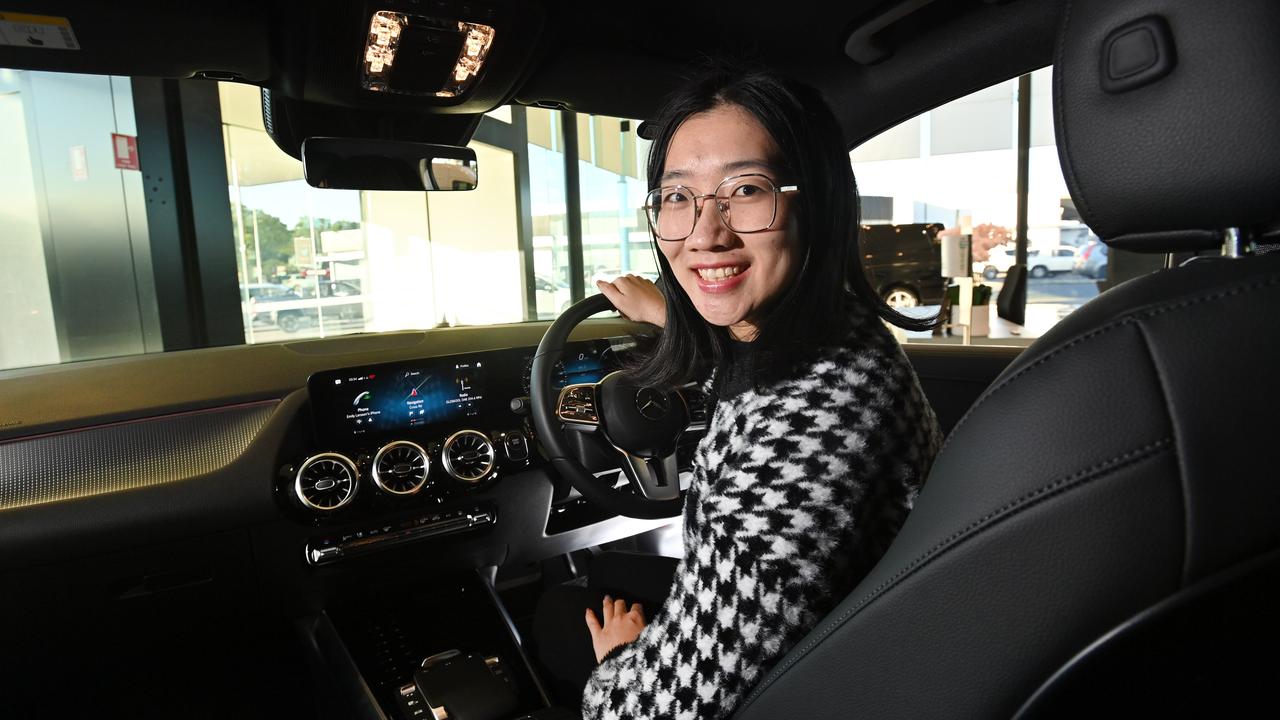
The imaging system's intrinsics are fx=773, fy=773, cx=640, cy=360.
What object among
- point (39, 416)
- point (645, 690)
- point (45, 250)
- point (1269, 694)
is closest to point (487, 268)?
point (45, 250)

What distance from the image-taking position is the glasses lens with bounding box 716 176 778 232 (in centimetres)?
99

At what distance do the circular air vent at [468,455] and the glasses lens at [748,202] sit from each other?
0.95 m

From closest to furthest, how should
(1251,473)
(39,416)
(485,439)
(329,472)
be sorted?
(1251,473) → (39,416) → (329,472) → (485,439)

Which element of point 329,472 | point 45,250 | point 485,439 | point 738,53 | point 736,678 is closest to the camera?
point 736,678

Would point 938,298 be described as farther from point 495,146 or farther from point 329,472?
point 329,472

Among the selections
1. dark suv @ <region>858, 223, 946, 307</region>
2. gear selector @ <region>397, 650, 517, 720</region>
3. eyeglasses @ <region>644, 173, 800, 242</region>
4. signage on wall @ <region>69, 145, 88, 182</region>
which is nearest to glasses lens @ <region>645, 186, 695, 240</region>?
eyeglasses @ <region>644, 173, 800, 242</region>

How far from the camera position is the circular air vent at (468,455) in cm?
171

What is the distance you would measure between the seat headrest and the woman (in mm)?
314

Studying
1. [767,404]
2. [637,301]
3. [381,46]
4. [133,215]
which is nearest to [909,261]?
[133,215]

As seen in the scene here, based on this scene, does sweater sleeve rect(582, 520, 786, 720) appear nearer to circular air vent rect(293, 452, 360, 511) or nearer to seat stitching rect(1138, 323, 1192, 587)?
seat stitching rect(1138, 323, 1192, 587)

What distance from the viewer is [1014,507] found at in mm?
525

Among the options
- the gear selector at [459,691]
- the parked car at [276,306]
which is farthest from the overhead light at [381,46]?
the parked car at [276,306]

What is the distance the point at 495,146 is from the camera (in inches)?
242

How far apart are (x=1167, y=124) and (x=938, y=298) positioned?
20.0ft
